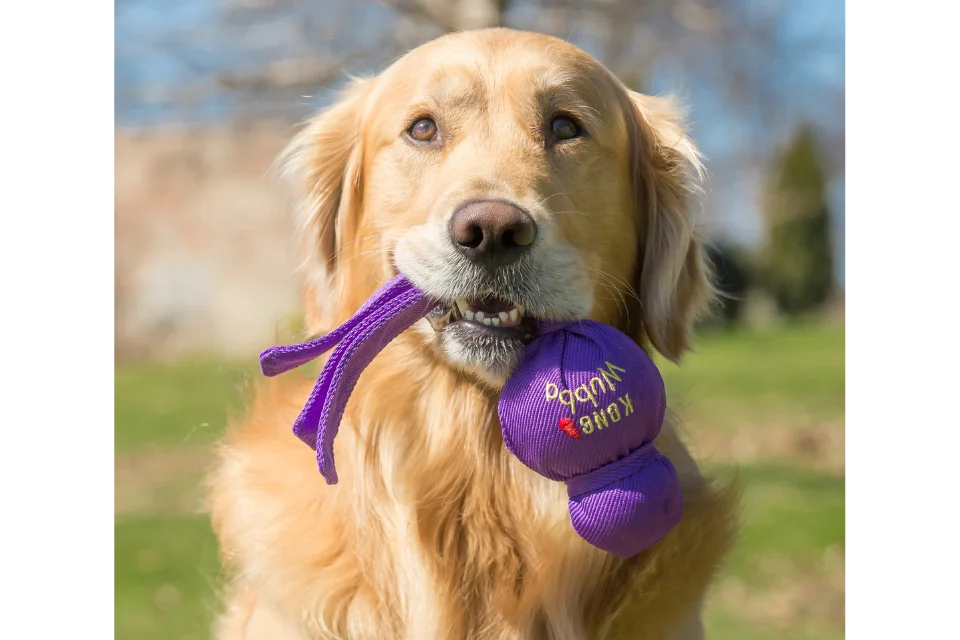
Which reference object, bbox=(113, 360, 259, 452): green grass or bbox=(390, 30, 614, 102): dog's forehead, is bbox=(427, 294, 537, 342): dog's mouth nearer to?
bbox=(390, 30, 614, 102): dog's forehead

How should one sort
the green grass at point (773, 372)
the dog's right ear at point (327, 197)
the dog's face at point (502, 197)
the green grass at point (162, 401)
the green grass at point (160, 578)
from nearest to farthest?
the dog's face at point (502, 197) < the dog's right ear at point (327, 197) < the green grass at point (160, 578) < the green grass at point (162, 401) < the green grass at point (773, 372)

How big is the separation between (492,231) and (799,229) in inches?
582

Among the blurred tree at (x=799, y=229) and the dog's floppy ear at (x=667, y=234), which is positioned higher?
the dog's floppy ear at (x=667, y=234)

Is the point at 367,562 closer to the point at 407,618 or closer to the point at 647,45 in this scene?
the point at 407,618

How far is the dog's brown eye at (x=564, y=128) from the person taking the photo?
2.54 metres

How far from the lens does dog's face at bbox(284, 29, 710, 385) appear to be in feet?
7.41

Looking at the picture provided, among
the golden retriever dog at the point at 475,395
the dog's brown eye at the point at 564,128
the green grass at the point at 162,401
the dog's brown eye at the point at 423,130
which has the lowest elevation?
the green grass at the point at 162,401

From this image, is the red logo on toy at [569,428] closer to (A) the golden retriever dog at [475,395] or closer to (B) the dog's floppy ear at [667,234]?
(A) the golden retriever dog at [475,395]

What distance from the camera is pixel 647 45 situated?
10.3 metres

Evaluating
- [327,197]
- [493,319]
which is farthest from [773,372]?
[493,319]

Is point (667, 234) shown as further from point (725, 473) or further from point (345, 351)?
point (345, 351)

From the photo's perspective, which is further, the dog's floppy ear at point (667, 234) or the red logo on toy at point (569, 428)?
the dog's floppy ear at point (667, 234)

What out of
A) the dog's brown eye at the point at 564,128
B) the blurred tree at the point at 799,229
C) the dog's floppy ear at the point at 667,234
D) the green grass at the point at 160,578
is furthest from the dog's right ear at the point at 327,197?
the blurred tree at the point at 799,229

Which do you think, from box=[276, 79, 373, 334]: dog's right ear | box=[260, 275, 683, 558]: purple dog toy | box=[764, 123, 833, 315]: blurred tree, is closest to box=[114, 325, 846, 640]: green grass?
box=[276, 79, 373, 334]: dog's right ear
